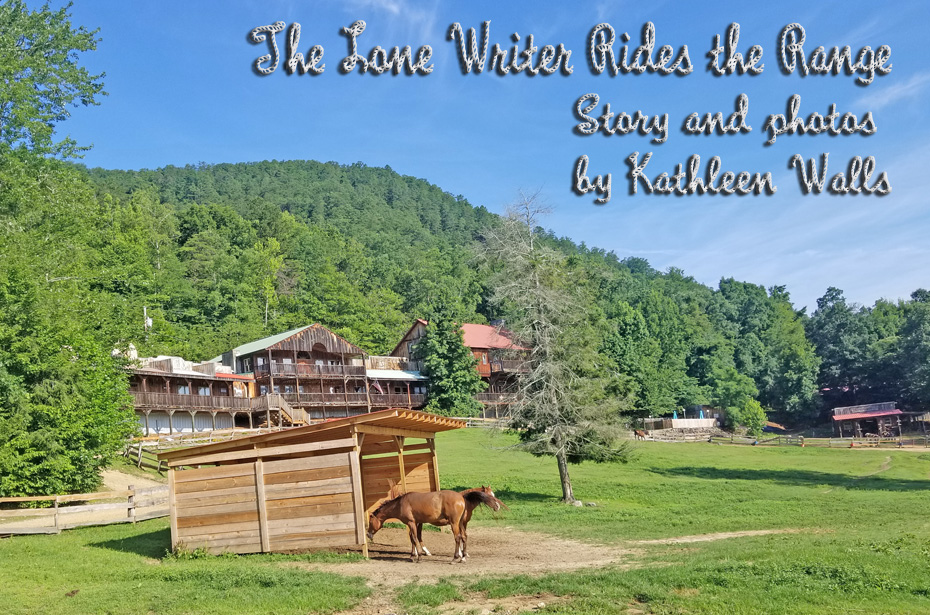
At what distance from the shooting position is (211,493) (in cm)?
1591

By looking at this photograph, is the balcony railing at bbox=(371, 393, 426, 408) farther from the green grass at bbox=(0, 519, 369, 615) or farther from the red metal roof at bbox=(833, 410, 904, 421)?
the green grass at bbox=(0, 519, 369, 615)

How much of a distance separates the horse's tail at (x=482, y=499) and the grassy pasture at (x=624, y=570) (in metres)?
2.28

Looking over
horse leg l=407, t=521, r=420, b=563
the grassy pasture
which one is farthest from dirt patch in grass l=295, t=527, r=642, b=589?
the grassy pasture

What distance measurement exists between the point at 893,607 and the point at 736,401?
271 ft

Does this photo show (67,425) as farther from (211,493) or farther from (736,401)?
(736,401)

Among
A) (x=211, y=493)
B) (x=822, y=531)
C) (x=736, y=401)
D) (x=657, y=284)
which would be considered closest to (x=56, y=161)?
(x=211, y=493)

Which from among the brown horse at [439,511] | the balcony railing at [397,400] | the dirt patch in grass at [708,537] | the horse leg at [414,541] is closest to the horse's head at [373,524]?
the brown horse at [439,511]

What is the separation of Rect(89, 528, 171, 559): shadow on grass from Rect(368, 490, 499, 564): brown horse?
18.8ft

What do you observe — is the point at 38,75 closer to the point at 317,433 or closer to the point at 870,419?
the point at 317,433

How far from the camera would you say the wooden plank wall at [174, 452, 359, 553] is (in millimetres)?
15125

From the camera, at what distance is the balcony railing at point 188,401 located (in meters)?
45.7

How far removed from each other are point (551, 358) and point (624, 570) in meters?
14.7

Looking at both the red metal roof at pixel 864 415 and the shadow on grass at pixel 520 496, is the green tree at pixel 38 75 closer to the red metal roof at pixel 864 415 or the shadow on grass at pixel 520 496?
the shadow on grass at pixel 520 496

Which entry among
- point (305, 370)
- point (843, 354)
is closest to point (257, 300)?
point (305, 370)
